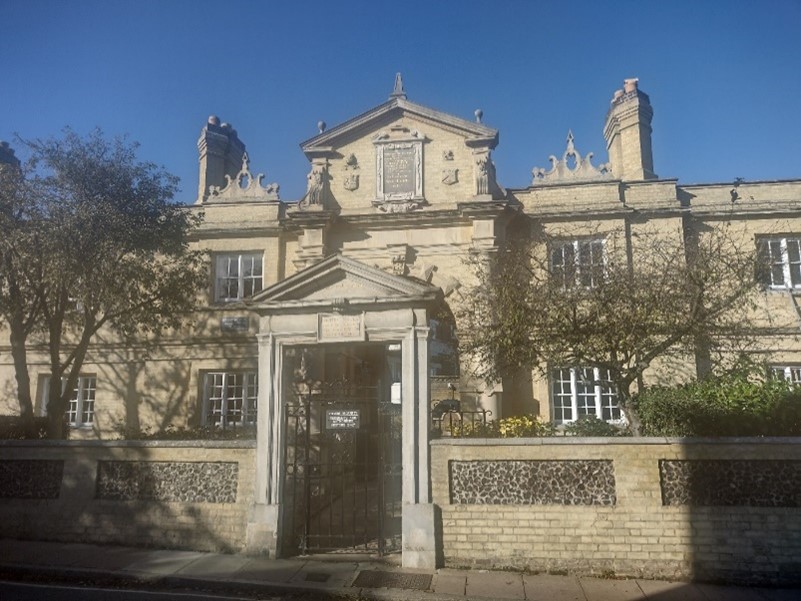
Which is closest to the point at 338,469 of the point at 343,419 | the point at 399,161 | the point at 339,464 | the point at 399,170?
the point at 339,464

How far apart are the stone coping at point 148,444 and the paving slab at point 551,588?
14.4ft

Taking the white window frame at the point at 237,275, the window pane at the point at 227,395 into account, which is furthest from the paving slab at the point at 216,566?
the white window frame at the point at 237,275

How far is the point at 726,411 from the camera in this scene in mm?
8781

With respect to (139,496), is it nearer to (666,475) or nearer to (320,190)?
(666,475)

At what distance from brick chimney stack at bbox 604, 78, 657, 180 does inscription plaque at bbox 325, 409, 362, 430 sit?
13.2 metres

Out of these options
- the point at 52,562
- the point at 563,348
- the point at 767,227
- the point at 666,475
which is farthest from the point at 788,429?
the point at 52,562

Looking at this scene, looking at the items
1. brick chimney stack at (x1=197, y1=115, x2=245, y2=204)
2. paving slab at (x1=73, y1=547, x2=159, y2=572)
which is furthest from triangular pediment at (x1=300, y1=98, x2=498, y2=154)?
paving slab at (x1=73, y1=547, x2=159, y2=572)

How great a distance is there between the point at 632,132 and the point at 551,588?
15592mm

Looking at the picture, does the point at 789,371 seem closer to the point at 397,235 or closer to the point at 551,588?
the point at 397,235

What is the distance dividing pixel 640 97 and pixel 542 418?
11.1 metres

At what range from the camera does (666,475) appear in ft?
25.2

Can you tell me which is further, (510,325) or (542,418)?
(542,418)

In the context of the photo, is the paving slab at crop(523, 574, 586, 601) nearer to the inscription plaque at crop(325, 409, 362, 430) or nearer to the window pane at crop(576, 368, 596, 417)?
the inscription plaque at crop(325, 409, 362, 430)

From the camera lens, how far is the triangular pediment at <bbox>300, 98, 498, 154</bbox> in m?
16.1
